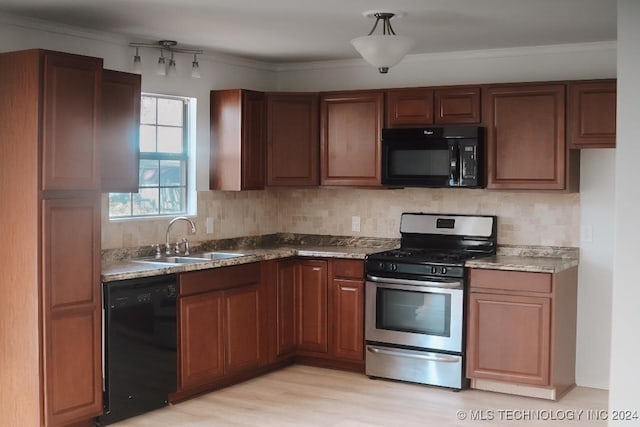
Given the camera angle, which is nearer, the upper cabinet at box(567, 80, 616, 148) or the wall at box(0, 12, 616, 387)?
the upper cabinet at box(567, 80, 616, 148)

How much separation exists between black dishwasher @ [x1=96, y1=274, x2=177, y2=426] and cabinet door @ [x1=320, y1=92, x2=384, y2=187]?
169 centimetres

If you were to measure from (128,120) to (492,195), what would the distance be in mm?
2607

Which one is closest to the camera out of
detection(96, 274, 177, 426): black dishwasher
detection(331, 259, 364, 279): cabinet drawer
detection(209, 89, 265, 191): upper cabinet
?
detection(96, 274, 177, 426): black dishwasher

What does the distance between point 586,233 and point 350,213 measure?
181 cm

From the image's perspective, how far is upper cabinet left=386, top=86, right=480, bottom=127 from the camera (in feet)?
17.7

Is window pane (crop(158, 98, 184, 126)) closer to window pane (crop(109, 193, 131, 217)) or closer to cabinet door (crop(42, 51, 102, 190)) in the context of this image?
window pane (crop(109, 193, 131, 217))

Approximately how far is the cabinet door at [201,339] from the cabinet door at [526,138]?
2033 millimetres

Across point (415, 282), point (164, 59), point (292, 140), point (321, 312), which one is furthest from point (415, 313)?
point (164, 59)

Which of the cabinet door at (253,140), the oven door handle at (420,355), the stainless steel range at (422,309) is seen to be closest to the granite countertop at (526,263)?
the stainless steel range at (422,309)

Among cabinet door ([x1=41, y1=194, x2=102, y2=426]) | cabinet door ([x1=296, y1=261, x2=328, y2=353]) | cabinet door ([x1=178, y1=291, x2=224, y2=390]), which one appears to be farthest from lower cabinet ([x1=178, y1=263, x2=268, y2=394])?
cabinet door ([x1=41, y1=194, x2=102, y2=426])

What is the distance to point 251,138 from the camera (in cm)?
583

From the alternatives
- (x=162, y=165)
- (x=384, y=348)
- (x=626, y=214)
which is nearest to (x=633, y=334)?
(x=626, y=214)

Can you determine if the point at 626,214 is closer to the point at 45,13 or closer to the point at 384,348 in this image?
the point at 384,348

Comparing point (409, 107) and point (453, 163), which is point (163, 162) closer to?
point (409, 107)
